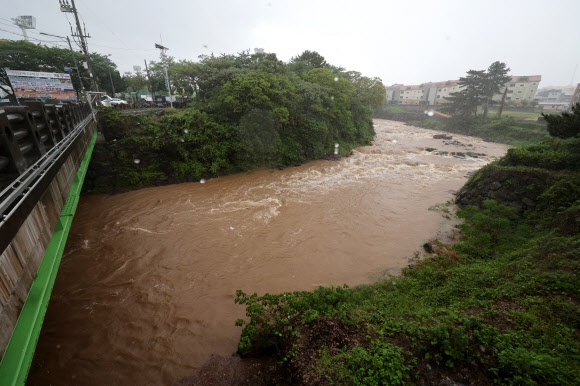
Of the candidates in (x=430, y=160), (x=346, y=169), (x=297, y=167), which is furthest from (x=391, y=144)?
(x=297, y=167)

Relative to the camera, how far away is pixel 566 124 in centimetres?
1120

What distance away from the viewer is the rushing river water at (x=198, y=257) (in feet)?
20.1

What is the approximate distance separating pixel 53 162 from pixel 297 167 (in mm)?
18045

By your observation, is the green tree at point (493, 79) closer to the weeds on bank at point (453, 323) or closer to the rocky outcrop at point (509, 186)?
the rocky outcrop at point (509, 186)

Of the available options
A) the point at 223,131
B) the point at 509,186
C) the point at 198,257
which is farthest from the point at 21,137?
the point at 509,186

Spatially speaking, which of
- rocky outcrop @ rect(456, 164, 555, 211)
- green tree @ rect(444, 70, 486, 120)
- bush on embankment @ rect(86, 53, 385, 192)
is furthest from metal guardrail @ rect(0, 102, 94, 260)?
green tree @ rect(444, 70, 486, 120)

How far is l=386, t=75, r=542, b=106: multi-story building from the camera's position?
57.4m

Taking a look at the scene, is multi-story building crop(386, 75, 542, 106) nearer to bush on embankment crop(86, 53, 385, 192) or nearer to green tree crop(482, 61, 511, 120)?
green tree crop(482, 61, 511, 120)

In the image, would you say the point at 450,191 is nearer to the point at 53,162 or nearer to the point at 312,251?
the point at 312,251

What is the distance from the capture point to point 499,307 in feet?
17.6

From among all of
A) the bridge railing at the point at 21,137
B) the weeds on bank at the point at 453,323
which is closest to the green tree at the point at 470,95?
the weeds on bank at the point at 453,323

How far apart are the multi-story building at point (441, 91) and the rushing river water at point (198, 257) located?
46.1 metres

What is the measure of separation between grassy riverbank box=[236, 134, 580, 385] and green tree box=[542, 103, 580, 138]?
15.1ft

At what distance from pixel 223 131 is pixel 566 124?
19.2 metres
